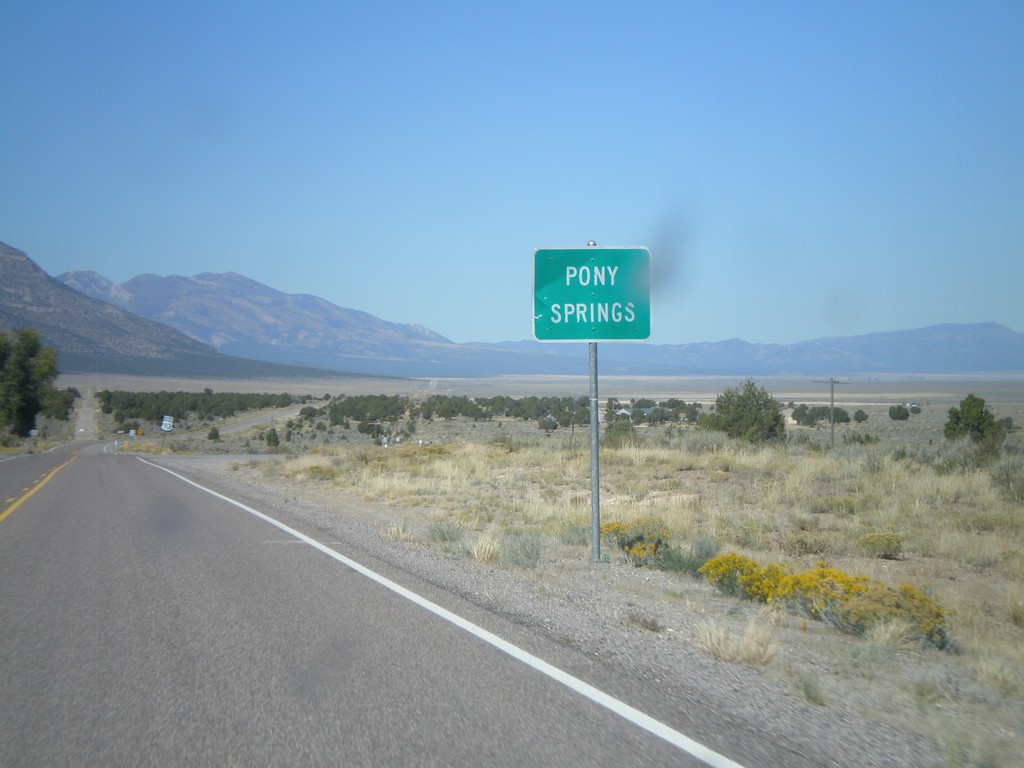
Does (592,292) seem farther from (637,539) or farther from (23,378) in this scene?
(23,378)

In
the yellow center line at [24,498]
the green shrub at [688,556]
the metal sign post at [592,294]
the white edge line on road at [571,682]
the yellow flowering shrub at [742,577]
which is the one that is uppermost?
the metal sign post at [592,294]

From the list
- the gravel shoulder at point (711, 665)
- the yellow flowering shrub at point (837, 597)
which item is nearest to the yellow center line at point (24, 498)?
the gravel shoulder at point (711, 665)

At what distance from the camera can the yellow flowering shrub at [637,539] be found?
12.8 metres

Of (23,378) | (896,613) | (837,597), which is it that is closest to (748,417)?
(837,597)

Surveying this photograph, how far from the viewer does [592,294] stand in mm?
12133

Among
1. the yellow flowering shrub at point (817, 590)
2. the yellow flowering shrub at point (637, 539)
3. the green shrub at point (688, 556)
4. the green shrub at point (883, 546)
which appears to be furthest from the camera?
the green shrub at point (883, 546)

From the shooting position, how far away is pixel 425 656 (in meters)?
7.24

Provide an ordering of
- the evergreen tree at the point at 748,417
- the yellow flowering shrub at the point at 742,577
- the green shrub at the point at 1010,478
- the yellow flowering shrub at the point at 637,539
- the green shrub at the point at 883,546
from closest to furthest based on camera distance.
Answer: the yellow flowering shrub at the point at 742,577 → the yellow flowering shrub at the point at 637,539 → the green shrub at the point at 883,546 → the green shrub at the point at 1010,478 → the evergreen tree at the point at 748,417

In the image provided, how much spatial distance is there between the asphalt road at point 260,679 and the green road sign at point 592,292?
411 cm

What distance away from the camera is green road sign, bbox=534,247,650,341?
12.0 metres

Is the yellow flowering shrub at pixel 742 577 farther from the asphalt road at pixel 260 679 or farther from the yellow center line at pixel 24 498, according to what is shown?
the yellow center line at pixel 24 498

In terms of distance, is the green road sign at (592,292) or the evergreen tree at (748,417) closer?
the green road sign at (592,292)

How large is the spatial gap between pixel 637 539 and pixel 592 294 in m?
3.63

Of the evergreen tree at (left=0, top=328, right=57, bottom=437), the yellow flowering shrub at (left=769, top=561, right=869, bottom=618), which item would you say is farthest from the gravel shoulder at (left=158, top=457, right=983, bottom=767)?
the evergreen tree at (left=0, top=328, right=57, bottom=437)
